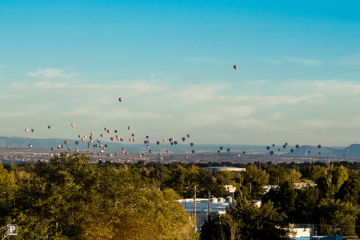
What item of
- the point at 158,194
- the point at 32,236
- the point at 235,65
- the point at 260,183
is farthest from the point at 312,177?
the point at 32,236

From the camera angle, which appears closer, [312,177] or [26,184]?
[26,184]

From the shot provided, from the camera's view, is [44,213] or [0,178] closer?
[44,213]

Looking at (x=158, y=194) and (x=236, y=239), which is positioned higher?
(x=158, y=194)

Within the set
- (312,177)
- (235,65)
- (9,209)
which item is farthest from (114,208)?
(312,177)

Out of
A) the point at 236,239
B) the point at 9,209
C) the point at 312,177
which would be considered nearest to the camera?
the point at 9,209

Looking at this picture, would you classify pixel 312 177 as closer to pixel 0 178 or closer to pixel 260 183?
pixel 260 183

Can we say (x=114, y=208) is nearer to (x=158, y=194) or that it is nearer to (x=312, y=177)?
(x=158, y=194)

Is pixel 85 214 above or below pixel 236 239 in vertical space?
above

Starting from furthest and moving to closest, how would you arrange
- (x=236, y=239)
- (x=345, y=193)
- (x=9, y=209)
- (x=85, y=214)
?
(x=345, y=193), (x=236, y=239), (x=9, y=209), (x=85, y=214)

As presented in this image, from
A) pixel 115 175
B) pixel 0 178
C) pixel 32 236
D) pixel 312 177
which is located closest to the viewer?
pixel 32 236
